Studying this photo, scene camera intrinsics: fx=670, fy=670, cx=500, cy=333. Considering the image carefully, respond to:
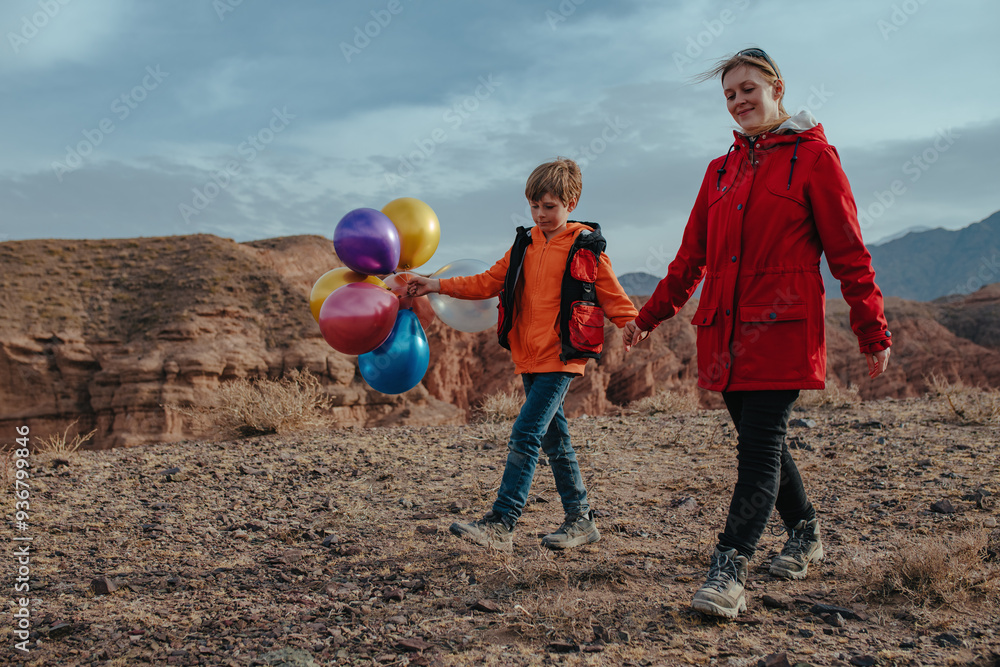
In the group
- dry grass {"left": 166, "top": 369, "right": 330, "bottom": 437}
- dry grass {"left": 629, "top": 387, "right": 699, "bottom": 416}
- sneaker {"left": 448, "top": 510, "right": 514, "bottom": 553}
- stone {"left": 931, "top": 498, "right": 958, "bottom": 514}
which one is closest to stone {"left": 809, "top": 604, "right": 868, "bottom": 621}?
sneaker {"left": 448, "top": 510, "right": 514, "bottom": 553}

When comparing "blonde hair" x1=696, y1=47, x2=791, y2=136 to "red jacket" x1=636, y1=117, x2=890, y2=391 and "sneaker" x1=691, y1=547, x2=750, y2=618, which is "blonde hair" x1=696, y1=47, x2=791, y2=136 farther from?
"sneaker" x1=691, y1=547, x2=750, y2=618

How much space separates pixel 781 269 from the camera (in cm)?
249

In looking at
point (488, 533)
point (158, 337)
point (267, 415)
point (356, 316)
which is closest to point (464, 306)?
point (356, 316)

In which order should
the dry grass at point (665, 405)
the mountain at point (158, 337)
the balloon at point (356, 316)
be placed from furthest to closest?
the mountain at point (158, 337)
the dry grass at point (665, 405)
the balloon at point (356, 316)

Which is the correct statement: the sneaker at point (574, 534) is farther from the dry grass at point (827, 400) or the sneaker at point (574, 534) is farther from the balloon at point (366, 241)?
the dry grass at point (827, 400)

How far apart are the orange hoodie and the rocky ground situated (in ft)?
2.95

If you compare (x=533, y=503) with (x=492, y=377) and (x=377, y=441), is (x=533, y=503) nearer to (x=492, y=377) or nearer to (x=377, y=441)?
(x=377, y=441)

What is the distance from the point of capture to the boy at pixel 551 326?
3184 mm

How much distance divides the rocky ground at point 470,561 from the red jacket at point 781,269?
0.91 metres

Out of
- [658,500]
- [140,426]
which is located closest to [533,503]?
[658,500]

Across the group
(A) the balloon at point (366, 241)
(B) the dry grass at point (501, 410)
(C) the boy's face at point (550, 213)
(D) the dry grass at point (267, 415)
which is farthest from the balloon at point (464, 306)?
(B) the dry grass at point (501, 410)

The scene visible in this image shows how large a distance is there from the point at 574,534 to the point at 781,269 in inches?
64.6

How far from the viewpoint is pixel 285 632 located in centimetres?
241

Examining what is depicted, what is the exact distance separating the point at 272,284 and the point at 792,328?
57.1ft
